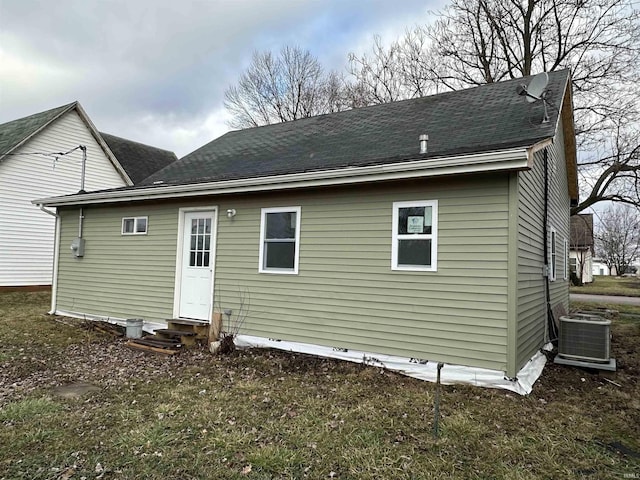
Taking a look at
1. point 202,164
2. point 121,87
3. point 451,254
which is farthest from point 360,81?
point 451,254

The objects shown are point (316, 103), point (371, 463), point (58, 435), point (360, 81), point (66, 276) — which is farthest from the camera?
point (316, 103)

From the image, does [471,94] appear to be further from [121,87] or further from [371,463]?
[121,87]

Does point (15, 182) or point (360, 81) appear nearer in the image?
point (15, 182)

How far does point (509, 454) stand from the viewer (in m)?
3.22

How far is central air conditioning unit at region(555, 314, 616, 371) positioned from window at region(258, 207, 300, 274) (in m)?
4.14

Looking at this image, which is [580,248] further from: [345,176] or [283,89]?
[345,176]

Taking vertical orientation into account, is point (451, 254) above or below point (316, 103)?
below

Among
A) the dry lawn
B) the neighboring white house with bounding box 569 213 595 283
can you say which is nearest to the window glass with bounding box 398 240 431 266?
the dry lawn

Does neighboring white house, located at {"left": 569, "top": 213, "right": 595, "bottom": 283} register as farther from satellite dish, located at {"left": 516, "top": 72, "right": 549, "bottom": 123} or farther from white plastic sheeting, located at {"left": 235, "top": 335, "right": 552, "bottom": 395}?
white plastic sheeting, located at {"left": 235, "top": 335, "right": 552, "bottom": 395}

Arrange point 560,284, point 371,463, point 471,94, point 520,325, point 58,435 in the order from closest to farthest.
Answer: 1. point 371,463
2. point 58,435
3. point 520,325
4. point 471,94
5. point 560,284

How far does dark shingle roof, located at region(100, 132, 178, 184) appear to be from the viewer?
19.3 metres

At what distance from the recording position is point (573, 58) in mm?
15344

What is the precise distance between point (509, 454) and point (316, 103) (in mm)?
22546

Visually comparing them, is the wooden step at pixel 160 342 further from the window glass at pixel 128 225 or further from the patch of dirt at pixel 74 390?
the window glass at pixel 128 225
